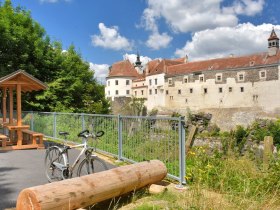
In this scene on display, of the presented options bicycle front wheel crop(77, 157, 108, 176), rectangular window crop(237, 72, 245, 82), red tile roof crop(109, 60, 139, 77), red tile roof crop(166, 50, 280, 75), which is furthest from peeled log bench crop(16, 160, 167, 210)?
red tile roof crop(109, 60, 139, 77)

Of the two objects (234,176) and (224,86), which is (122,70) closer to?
(224,86)

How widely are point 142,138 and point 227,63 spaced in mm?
49714

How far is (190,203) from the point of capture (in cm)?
399

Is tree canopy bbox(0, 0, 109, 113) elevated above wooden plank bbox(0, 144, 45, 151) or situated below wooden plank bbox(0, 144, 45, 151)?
above

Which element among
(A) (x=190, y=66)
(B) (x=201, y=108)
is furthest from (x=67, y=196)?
(A) (x=190, y=66)

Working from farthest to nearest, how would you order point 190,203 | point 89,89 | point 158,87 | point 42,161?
point 158,87
point 89,89
point 42,161
point 190,203

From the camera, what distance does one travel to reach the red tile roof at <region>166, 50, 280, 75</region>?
49.3m

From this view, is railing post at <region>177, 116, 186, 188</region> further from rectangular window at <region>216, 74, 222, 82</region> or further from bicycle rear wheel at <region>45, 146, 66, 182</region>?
rectangular window at <region>216, 74, 222, 82</region>

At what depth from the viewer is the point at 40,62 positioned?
20125mm

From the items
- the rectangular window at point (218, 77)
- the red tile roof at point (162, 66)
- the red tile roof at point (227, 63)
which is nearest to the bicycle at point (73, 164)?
the red tile roof at point (227, 63)

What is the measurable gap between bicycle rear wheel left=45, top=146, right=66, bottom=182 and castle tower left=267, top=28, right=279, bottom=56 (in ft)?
164

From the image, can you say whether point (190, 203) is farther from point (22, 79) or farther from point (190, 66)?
point (190, 66)

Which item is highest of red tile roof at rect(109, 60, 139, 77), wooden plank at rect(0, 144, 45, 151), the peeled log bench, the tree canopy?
red tile roof at rect(109, 60, 139, 77)

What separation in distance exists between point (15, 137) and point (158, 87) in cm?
5070
